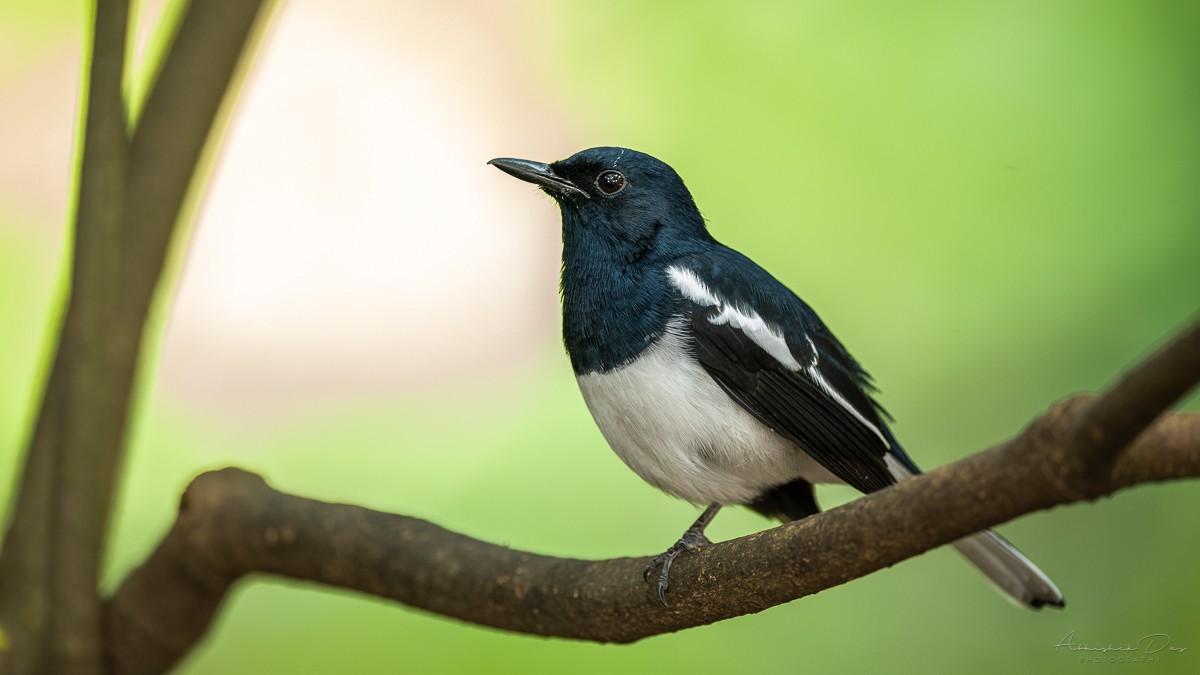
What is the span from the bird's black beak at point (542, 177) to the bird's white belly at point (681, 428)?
1.38 feet

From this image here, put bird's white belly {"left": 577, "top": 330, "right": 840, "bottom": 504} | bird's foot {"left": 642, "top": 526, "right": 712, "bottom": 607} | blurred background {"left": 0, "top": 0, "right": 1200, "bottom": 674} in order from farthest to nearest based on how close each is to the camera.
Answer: blurred background {"left": 0, "top": 0, "right": 1200, "bottom": 674}
bird's white belly {"left": 577, "top": 330, "right": 840, "bottom": 504}
bird's foot {"left": 642, "top": 526, "right": 712, "bottom": 607}

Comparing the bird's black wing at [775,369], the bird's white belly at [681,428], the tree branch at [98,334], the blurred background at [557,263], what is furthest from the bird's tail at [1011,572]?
the tree branch at [98,334]

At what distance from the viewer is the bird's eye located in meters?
2.65

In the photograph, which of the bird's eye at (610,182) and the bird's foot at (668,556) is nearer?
the bird's foot at (668,556)

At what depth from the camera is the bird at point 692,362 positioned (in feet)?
8.14

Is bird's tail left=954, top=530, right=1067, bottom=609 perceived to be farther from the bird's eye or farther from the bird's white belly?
the bird's eye

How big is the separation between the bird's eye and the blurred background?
0.47 metres

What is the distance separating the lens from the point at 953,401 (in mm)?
3609

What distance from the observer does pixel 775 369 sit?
2.55 metres

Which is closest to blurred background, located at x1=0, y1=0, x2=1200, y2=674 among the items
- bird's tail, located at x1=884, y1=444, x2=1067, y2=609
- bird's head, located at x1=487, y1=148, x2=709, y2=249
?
bird's head, located at x1=487, y1=148, x2=709, y2=249

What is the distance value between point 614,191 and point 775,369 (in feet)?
1.76

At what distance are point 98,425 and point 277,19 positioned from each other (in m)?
2.17
